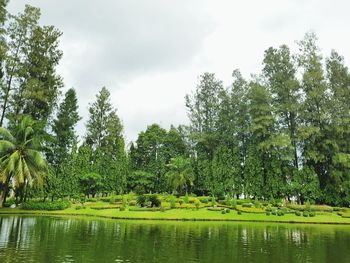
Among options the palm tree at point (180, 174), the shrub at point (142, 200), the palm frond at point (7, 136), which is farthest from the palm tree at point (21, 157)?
the palm tree at point (180, 174)

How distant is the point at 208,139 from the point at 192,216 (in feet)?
74.8

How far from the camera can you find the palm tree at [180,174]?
163ft

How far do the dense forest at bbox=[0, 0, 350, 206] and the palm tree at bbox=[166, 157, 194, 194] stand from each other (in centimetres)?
16

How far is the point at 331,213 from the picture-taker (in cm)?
3828

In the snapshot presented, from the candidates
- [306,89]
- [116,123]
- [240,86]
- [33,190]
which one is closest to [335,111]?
[306,89]

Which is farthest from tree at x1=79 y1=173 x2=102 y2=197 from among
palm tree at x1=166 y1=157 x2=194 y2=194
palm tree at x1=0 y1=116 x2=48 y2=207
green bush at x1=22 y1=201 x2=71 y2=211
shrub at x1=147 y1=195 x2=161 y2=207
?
shrub at x1=147 y1=195 x2=161 y2=207

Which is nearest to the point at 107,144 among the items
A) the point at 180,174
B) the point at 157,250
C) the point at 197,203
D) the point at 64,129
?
the point at 64,129

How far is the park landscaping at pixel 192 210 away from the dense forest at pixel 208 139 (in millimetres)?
4208

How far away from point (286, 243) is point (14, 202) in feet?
120

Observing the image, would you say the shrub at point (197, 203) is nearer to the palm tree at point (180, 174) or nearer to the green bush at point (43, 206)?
the palm tree at point (180, 174)

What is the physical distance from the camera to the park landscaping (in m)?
34.1

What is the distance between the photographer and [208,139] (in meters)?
55.1

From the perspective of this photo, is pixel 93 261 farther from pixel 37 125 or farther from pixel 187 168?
pixel 187 168

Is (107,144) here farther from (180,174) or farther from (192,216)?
(192,216)
